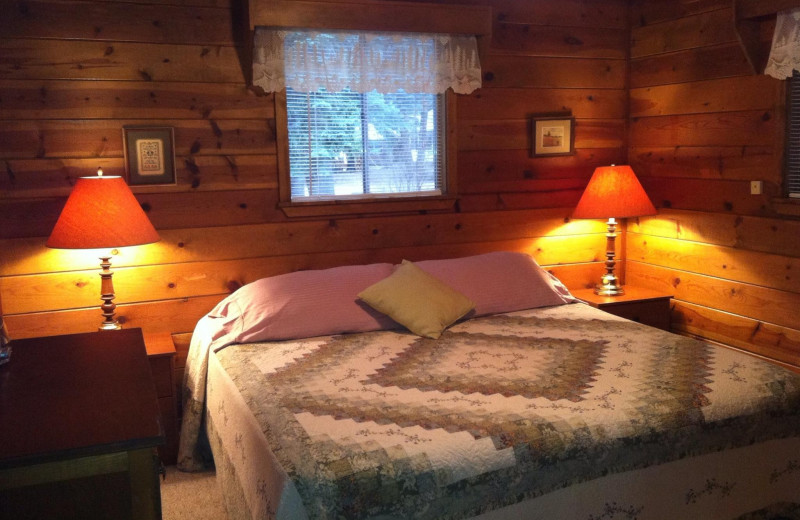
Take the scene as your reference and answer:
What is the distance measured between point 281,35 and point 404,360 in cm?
162

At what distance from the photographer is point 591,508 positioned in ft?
7.13

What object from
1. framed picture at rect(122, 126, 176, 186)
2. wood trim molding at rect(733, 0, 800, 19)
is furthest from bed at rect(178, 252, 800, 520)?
wood trim molding at rect(733, 0, 800, 19)

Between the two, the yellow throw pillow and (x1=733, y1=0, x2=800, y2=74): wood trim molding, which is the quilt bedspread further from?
(x1=733, y1=0, x2=800, y2=74): wood trim molding

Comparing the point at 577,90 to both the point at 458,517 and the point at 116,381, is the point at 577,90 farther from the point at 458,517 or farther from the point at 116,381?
the point at 116,381

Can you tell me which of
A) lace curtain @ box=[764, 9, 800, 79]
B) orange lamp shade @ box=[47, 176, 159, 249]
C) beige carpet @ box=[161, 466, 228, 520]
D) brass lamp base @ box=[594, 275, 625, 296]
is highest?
lace curtain @ box=[764, 9, 800, 79]

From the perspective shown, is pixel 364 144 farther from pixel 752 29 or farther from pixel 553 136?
pixel 752 29

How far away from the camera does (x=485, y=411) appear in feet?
7.55

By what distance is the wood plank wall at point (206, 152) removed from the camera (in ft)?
10.5

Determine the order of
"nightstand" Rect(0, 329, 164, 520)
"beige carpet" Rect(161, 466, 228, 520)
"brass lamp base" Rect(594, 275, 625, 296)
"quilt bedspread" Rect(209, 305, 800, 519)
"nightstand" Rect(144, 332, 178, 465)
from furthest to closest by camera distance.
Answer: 1. "brass lamp base" Rect(594, 275, 625, 296)
2. "nightstand" Rect(144, 332, 178, 465)
3. "beige carpet" Rect(161, 466, 228, 520)
4. "quilt bedspread" Rect(209, 305, 800, 519)
5. "nightstand" Rect(0, 329, 164, 520)

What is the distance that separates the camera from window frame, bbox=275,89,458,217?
3.58 metres

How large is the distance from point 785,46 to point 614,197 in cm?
104

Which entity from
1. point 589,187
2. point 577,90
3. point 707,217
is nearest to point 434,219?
point 589,187

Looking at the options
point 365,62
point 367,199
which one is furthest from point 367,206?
point 365,62

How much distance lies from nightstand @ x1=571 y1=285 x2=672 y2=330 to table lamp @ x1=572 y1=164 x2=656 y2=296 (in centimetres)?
10
